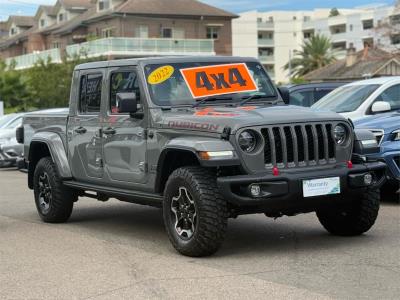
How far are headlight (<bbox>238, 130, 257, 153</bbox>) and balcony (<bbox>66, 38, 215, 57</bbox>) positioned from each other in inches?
1883


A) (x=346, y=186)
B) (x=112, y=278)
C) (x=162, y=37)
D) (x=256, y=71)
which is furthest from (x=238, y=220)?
(x=162, y=37)

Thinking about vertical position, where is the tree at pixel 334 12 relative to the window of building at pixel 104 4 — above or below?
above

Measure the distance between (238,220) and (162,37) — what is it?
5190cm

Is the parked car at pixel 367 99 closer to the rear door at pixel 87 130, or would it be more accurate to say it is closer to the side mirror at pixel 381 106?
the side mirror at pixel 381 106

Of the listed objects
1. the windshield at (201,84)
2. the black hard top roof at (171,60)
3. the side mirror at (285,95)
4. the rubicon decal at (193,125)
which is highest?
the black hard top roof at (171,60)

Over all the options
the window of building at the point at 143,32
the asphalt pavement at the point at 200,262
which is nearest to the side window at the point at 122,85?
the asphalt pavement at the point at 200,262

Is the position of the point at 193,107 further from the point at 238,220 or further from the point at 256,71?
the point at 238,220

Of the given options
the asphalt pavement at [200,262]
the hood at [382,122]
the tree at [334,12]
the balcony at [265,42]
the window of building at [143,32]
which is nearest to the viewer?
the asphalt pavement at [200,262]

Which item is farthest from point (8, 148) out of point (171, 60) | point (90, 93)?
point (171, 60)

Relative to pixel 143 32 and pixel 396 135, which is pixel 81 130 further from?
pixel 143 32

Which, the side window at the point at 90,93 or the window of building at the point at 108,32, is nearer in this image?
the side window at the point at 90,93

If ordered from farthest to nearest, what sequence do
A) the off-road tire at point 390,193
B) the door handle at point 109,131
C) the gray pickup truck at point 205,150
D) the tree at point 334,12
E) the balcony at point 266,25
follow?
1. the tree at point 334,12
2. the balcony at point 266,25
3. the off-road tire at point 390,193
4. the door handle at point 109,131
5. the gray pickup truck at point 205,150

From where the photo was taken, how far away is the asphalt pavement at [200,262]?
19.5 ft

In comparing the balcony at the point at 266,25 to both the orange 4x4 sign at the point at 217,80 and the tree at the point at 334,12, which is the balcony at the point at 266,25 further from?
the orange 4x4 sign at the point at 217,80
